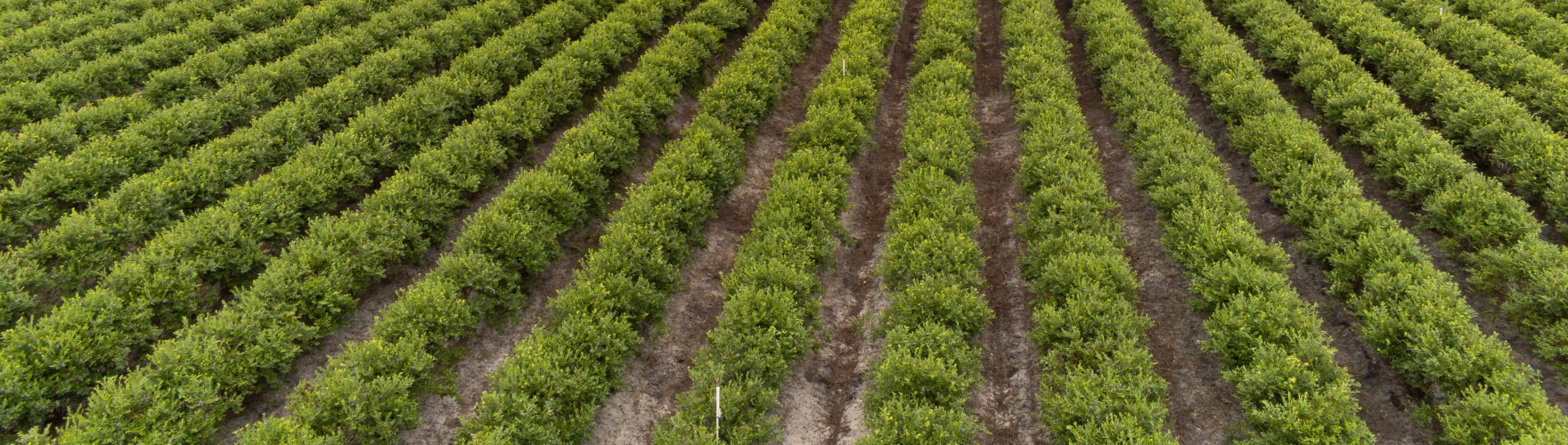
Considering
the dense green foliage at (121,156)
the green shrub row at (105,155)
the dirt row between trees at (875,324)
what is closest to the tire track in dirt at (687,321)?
the dirt row between trees at (875,324)

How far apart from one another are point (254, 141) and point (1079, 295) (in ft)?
59.1

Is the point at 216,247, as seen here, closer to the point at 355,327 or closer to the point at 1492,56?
the point at 355,327

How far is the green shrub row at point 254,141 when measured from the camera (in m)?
12.7

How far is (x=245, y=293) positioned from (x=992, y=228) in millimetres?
14571

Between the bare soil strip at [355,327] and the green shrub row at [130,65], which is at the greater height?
the green shrub row at [130,65]

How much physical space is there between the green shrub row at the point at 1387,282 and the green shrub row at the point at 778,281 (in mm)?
8971

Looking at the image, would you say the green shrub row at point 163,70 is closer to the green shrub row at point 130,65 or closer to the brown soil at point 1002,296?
the green shrub row at point 130,65

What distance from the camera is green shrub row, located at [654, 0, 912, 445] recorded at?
1095 cm

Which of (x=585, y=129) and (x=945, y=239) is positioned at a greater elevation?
(x=585, y=129)

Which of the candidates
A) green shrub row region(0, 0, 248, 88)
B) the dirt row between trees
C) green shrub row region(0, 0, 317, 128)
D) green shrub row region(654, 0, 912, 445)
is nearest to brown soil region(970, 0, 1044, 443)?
the dirt row between trees

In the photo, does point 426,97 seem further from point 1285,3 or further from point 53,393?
point 1285,3

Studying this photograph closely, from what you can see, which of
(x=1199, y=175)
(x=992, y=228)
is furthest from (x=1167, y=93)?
(x=992, y=228)

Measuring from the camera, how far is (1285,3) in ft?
73.3

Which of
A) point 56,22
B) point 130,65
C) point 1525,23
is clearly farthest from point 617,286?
point 1525,23
